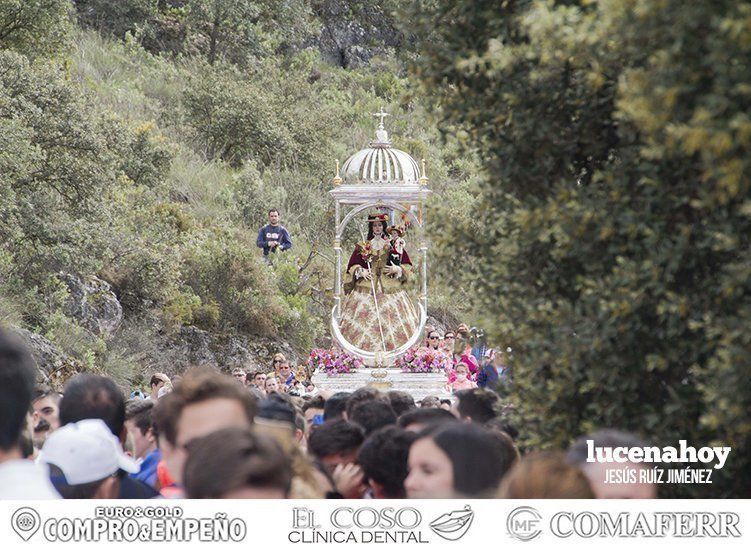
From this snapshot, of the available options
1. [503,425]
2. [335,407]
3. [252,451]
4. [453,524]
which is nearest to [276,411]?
[335,407]

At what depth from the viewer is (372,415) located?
29.7 feet

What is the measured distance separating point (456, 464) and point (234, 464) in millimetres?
1833

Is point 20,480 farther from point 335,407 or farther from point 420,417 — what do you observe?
point 335,407

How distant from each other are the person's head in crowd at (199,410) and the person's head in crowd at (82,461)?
1.94 ft

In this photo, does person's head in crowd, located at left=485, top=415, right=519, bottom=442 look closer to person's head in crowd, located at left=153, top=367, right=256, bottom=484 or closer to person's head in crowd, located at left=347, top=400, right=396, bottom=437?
person's head in crowd, located at left=347, top=400, right=396, bottom=437

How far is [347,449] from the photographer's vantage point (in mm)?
7949

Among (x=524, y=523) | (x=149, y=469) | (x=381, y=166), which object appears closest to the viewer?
(x=524, y=523)

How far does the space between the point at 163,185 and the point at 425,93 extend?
982 inches

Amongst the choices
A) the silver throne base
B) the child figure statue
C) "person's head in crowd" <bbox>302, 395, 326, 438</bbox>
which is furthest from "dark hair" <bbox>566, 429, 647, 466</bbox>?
the child figure statue

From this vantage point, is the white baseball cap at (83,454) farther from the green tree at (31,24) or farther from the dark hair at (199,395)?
the green tree at (31,24)

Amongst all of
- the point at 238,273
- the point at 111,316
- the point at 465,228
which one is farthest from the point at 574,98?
the point at 238,273

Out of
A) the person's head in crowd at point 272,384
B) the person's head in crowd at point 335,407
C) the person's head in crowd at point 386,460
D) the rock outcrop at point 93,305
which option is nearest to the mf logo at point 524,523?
the person's head in crowd at point 386,460

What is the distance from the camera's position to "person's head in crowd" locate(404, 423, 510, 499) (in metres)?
6.17

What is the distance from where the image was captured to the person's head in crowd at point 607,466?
19.4 ft
